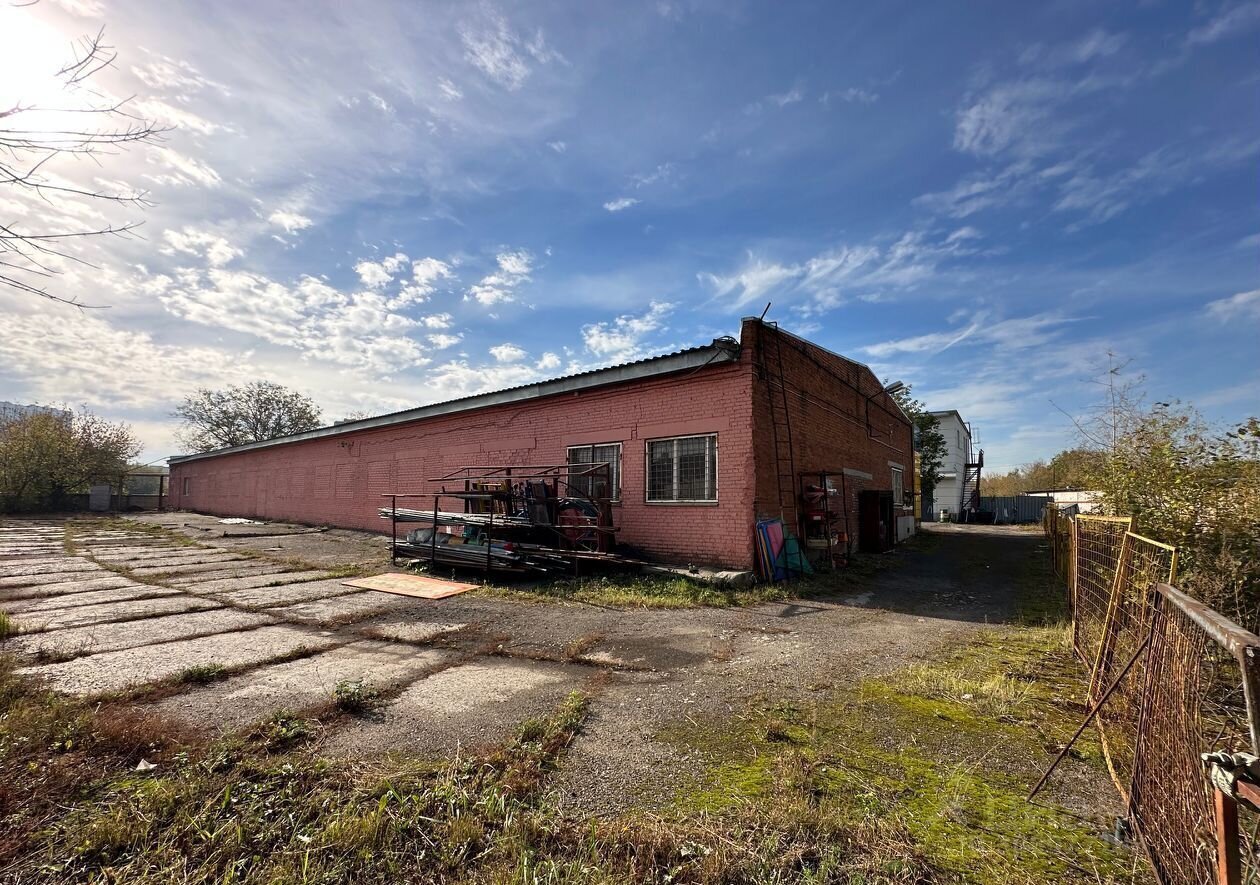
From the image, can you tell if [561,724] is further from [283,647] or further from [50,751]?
[283,647]

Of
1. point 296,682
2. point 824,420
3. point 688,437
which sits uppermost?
point 824,420

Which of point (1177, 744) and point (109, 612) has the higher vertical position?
point (1177, 744)

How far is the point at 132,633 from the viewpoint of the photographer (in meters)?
5.77

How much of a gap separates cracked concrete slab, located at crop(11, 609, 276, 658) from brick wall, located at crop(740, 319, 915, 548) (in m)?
7.50

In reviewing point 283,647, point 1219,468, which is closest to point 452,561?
point 283,647

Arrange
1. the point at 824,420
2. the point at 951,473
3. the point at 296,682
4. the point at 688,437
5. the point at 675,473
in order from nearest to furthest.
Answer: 1. the point at 296,682
2. the point at 688,437
3. the point at 675,473
4. the point at 824,420
5. the point at 951,473

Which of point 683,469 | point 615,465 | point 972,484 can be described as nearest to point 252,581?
point 615,465

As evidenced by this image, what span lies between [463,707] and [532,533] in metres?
6.06

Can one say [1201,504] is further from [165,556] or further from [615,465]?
[165,556]

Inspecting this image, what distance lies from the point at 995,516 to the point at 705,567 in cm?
3167

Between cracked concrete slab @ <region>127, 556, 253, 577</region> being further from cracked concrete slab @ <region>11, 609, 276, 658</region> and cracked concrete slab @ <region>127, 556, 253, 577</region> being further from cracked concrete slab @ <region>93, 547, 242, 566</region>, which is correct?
cracked concrete slab @ <region>11, 609, 276, 658</region>

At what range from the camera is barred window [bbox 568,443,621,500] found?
10523 mm

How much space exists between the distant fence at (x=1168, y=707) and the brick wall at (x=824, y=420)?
5.33 metres

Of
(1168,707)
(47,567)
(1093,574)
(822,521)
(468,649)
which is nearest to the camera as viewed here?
(1168,707)
